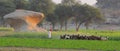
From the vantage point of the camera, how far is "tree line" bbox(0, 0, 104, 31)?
3273 inches

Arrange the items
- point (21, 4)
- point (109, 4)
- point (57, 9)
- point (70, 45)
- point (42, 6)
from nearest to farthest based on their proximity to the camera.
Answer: point (70, 45) < point (42, 6) < point (21, 4) < point (57, 9) < point (109, 4)

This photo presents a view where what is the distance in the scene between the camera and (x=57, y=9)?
86.9 metres

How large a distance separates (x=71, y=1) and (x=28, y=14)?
36.8 metres

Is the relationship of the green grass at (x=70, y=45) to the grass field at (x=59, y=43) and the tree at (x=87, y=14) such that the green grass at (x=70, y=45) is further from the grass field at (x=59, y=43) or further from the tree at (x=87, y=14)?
the tree at (x=87, y=14)

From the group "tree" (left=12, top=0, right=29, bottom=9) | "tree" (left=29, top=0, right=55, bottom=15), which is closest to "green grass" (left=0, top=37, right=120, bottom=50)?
"tree" (left=29, top=0, right=55, bottom=15)

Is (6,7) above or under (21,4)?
under

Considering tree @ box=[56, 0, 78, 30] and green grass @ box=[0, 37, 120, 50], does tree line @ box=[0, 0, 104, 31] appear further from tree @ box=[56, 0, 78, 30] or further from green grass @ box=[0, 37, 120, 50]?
green grass @ box=[0, 37, 120, 50]

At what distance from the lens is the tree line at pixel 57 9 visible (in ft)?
273

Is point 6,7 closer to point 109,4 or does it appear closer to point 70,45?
point 70,45

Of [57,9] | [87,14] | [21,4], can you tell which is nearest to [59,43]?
[87,14]

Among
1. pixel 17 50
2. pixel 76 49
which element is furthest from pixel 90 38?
pixel 17 50

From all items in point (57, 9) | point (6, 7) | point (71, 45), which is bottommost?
point (71, 45)

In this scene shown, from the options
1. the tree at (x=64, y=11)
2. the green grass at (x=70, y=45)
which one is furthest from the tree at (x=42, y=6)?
the green grass at (x=70, y=45)

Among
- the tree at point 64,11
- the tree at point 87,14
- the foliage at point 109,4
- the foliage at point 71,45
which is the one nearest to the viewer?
the foliage at point 71,45
